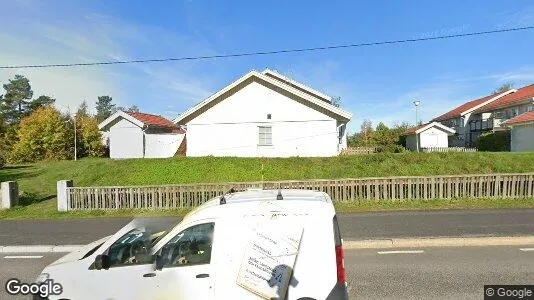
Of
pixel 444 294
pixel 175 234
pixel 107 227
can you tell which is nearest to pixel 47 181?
pixel 107 227

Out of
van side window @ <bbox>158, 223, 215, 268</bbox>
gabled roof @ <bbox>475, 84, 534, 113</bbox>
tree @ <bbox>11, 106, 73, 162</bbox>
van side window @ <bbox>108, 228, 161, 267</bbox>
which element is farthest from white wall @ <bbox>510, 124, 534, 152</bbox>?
tree @ <bbox>11, 106, 73, 162</bbox>

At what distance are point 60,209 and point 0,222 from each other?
5.48 ft

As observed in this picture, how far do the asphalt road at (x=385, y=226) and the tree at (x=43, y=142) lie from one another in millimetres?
29805

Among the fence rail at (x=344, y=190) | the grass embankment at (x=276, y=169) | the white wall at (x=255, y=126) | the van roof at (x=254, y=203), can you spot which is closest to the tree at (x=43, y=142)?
the grass embankment at (x=276, y=169)

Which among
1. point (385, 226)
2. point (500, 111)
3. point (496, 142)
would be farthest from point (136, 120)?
point (500, 111)

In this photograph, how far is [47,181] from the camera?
19.1 m

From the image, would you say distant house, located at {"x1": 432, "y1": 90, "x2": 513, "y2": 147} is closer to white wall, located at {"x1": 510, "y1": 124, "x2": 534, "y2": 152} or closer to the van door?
white wall, located at {"x1": 510, "y1": 124, "x2": 534, "y2": 152}

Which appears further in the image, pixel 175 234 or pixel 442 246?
pixel 442 246

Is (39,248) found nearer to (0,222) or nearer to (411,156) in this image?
(0,222)

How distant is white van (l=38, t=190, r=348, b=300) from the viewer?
11.5 feet

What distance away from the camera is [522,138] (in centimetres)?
2680

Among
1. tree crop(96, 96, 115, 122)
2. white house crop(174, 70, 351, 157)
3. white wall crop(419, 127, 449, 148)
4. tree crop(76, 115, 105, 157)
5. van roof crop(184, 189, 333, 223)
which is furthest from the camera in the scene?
tree crop(96, 96, 115, 122)

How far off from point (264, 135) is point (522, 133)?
68.3ft

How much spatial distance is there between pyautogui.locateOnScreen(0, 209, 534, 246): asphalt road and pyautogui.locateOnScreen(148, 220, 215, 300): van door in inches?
188
